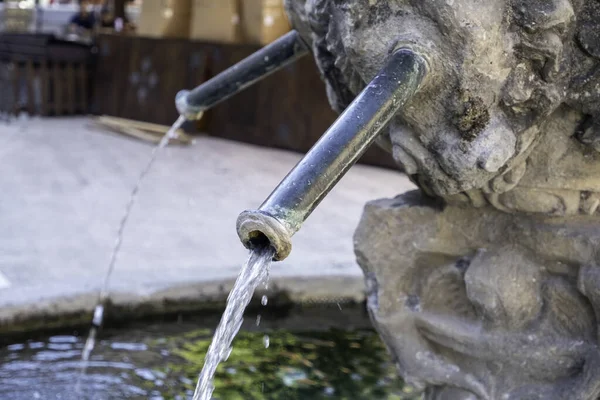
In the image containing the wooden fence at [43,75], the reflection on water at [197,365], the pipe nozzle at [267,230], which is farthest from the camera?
the wooden fence at [43,75]

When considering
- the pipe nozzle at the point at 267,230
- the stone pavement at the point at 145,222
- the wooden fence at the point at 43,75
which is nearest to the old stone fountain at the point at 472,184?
the pipe nozzle at the point at 267,230

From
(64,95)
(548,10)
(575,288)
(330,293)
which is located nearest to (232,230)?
(330,293)

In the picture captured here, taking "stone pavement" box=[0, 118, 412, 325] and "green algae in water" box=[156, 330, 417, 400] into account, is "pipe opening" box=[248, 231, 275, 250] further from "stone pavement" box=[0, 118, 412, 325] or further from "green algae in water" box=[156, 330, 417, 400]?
"stone pavement" box=[0, 118, 412, 325]

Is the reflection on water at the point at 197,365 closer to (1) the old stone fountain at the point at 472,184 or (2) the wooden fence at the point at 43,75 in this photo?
(1) the old stone fountain at the point at 472,184

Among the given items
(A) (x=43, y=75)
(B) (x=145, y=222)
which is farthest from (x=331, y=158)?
(A) (x=43, y=75)

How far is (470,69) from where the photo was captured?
4.83ft

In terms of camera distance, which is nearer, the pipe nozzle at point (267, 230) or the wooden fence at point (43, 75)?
the pipe nozzle at point (267, 230)

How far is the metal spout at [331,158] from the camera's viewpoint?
1.26 m

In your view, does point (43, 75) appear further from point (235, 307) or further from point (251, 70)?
point (235, 307)

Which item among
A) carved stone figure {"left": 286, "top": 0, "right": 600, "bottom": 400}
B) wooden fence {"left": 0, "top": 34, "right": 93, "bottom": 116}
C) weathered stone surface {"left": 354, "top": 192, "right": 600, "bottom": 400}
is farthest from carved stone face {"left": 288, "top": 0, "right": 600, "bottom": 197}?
wooden fence {"left": 0, "top": 34, "right": 93, "bottom": 116}

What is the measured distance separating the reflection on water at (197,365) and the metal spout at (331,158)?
1.49 metres

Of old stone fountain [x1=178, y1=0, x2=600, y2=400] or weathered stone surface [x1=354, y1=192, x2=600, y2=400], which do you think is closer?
old stone fountain [x1=178, y1=0, x2=600, y2=400]

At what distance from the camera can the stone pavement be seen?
326cm

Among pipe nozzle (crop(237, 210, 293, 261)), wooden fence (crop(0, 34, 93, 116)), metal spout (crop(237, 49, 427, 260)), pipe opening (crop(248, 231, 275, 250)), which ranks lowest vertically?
wooden fence (crop(0, 34, 93, 116))
